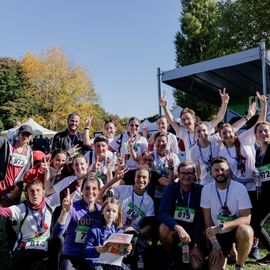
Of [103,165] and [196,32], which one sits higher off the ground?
[196,32]

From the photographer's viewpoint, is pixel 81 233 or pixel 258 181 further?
pixel 258 181

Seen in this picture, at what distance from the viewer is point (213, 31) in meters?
31.4

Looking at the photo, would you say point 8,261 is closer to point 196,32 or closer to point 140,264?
point 140,264

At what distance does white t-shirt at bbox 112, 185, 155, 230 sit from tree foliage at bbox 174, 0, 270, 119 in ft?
56.8

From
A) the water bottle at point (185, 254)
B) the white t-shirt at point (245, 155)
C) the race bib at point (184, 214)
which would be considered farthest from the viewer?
the white t-shirt at point (245, 155)

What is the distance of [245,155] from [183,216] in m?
1.17

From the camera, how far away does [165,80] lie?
10898 millimetres

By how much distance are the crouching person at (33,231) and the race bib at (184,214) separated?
139 cm

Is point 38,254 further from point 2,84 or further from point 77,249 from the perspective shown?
point 2,84

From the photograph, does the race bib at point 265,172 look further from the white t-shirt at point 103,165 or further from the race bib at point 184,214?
the white t-shirt at point 103,165

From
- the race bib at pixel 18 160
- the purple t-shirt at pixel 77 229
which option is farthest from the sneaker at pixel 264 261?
the race bib at pixel 18 160

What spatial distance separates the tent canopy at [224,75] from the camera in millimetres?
8914

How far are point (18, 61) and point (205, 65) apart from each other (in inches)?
1773

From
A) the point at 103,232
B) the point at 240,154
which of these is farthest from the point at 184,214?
the point at 240,154
